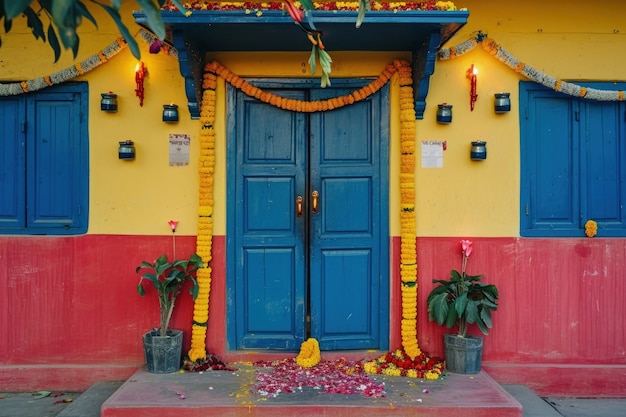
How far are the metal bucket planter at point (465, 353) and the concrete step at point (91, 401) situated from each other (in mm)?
2865

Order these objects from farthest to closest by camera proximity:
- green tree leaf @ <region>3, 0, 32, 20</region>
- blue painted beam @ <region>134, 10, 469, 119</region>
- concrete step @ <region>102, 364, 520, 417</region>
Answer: blue painted beam @ <region>134, 10, 469, 119</region> → concrete step @ <region>102, 364, 520, 417</region> → green tree leaf @ <region>3, 0, 32, 20</region>

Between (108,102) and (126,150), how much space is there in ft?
1.43

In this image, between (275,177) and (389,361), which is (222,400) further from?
(275,177)

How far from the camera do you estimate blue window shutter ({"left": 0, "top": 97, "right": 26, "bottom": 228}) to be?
488cm

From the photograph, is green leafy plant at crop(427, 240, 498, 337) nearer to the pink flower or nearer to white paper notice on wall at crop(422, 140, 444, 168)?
the pink flower

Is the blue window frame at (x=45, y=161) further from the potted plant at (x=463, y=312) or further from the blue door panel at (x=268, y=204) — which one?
the potted plant at (x=463, y=312)

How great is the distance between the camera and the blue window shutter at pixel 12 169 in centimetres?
488

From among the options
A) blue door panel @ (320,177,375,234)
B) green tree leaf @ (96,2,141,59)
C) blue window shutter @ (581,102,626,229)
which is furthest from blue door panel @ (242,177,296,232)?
green tree leaf @ (96,2,141,59)

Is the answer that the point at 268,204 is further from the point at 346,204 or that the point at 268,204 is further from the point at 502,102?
the point at 502,102

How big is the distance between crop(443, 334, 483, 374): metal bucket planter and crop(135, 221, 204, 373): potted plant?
220cm

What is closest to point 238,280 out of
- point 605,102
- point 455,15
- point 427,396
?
point 427,396

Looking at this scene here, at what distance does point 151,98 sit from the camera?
4863mm

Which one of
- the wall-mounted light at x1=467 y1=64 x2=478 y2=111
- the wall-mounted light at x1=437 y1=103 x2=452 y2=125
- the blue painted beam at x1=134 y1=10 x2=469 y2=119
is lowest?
the wall-mounted light at x1=437 y1=103 x2=452 y2=125

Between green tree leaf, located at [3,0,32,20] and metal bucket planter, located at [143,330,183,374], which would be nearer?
green tree leaf, located at [3,0,32,20]
